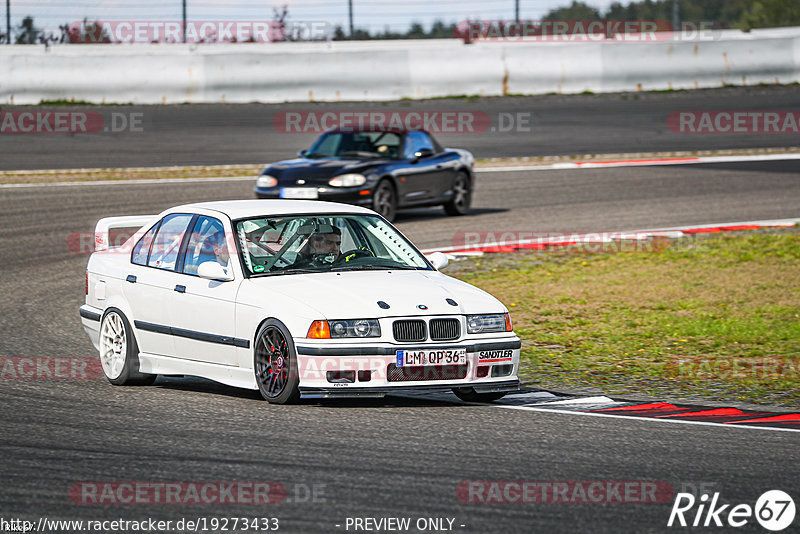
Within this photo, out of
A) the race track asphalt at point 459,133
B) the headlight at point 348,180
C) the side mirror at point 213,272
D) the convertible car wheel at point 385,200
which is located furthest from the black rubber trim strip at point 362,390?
the race track asphalt at point 459,133

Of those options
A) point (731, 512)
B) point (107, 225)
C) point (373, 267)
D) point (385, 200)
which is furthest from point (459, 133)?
point (731, 512)

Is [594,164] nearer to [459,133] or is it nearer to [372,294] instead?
[459,133]

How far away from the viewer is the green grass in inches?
376

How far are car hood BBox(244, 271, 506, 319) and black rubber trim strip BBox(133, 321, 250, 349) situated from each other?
33cm

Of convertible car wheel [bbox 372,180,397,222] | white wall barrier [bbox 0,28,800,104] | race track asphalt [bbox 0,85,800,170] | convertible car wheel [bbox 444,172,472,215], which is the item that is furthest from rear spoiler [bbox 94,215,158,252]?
white wall barrier [bbox 0,28,800,104]

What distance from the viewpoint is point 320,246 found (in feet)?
29.3

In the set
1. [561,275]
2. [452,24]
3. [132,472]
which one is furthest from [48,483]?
[452,24]

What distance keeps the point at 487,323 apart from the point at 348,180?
376 inches

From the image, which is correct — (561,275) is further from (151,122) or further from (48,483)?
(151,122)

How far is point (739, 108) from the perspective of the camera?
92.7 ft

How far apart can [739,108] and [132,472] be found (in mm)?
24141

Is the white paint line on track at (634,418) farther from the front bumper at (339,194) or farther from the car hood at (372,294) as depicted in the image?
the front bumper at (339,194)

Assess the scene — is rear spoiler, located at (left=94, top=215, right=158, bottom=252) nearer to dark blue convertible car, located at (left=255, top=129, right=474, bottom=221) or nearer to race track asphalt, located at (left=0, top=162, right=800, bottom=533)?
race track asphalt, located at (left=0, top=162, right=800, bottom=533)

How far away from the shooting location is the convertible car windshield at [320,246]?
8.71 m
